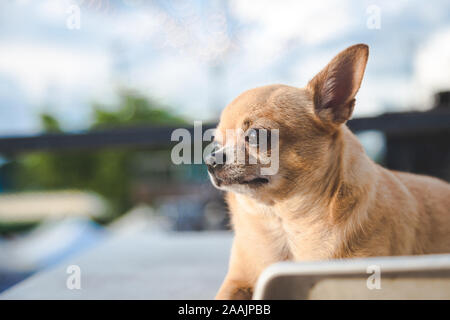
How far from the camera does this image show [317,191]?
2.75 feet

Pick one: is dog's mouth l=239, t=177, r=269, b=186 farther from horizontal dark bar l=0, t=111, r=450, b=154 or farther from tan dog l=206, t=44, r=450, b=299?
horizontal dark bar l=0, t=111, r=450, b=154

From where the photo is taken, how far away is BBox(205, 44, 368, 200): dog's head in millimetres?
857

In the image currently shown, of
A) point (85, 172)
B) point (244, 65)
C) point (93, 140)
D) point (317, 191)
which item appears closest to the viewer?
point (317, 191)

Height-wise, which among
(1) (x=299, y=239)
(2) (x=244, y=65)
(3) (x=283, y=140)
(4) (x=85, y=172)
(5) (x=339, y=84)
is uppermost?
(2) (x=244, y=65)

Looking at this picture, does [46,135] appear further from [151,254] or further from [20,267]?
[20,267]

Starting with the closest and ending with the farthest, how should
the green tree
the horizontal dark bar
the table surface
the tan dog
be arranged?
the tan dog < the table surface < the horizontal dark bar < the green tree

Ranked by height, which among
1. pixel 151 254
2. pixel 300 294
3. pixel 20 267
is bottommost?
pixel 20 267

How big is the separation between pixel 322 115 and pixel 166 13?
1008 millimetres

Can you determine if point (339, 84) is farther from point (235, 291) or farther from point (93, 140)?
point (93, 140)

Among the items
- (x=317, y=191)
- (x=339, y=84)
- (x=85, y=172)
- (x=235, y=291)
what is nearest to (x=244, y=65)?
(x=339, y=84)

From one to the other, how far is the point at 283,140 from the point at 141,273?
68 cm

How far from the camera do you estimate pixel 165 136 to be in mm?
1722

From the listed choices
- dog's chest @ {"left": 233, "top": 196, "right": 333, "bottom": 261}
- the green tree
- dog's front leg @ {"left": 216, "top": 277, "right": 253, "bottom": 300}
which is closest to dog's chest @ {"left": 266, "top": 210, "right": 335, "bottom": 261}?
dog's chest @ {"left": 233, "top": 196, "right": 333, "bottom": 261}

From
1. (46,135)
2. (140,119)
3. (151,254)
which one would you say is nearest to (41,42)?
(46,135)
